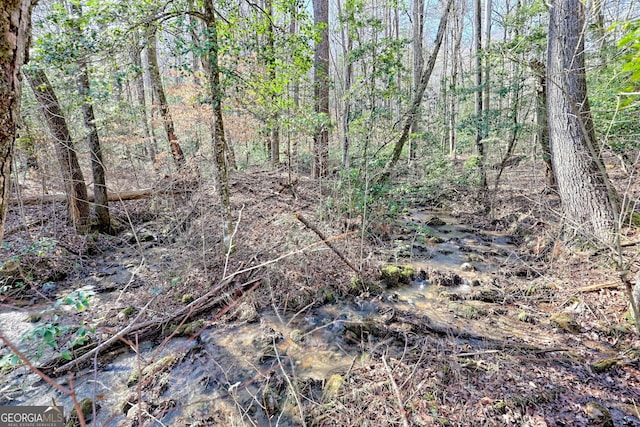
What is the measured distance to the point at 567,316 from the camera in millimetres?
3742

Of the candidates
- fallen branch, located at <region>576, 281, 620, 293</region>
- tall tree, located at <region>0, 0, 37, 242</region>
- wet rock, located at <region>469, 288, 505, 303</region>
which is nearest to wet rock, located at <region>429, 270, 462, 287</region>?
wet rock, located at <region>469, 288, 505, 303</region>

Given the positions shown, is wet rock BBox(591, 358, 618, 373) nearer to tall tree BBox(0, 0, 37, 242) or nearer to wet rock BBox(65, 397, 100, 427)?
tall tree BBox(0, 0, 37, 242)

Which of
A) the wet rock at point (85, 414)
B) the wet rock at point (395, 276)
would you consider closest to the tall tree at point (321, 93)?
the wet rock at point (395, 276)

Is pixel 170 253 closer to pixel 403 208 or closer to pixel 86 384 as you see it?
pixel 86 384

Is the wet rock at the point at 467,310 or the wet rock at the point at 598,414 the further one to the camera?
the wet rock at the point at 467,310

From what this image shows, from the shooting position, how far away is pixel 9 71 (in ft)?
3.63

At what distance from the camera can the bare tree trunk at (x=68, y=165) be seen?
569 centimetres

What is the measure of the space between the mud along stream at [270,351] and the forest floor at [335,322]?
21 mm

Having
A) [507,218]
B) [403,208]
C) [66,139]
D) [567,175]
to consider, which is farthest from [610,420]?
[66,139]

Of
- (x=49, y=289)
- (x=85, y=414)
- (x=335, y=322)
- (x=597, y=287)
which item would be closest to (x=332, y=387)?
(x=335, y=322)

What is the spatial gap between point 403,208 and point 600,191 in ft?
11.1

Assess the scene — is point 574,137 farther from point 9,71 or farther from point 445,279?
point 9,71

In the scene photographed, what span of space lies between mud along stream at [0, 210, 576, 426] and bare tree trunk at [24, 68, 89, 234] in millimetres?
1873

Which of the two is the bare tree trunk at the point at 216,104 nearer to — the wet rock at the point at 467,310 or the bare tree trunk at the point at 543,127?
the wet rock at the point at 467,310
